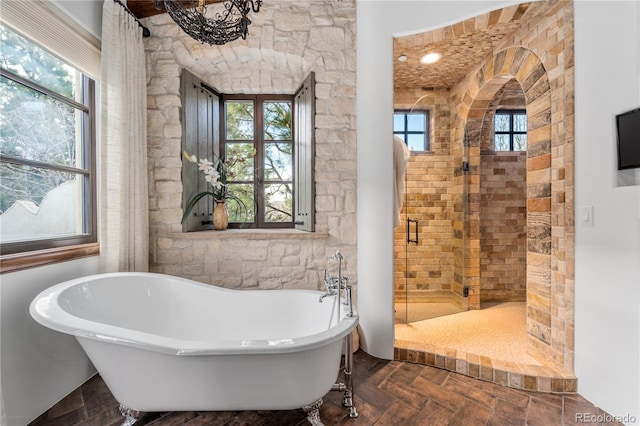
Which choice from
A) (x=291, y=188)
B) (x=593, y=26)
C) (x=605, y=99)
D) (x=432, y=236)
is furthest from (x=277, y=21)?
(x=432, y=236)

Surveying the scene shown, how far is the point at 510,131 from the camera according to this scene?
10.8 ft

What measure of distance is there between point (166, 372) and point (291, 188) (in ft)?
5.71

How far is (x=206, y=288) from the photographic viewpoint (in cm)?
183

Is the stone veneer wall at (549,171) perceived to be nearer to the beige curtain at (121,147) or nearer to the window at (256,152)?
the window at (256,152)

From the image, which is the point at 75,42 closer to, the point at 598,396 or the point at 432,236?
the point at 432,236

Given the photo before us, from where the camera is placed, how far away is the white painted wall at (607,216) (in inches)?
55.2

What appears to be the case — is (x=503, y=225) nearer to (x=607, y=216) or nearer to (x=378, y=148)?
(x=607, y=216)

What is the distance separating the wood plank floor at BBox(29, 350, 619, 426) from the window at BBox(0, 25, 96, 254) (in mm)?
928

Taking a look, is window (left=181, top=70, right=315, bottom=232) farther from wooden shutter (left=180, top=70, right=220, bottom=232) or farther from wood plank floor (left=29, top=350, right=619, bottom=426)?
wood plank floor (left=29, top=350, right=619, bottom=426)

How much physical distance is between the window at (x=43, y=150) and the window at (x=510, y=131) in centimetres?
399

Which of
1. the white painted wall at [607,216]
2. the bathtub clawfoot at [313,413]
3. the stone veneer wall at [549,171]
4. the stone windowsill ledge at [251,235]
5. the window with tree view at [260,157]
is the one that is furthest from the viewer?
the window with tree view at [260,157]

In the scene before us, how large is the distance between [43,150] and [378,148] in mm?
2092

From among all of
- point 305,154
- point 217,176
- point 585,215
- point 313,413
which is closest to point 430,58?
point 305,154

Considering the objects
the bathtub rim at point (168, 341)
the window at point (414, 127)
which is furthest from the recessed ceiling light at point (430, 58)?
the bathtub rim at point (168, 341)
